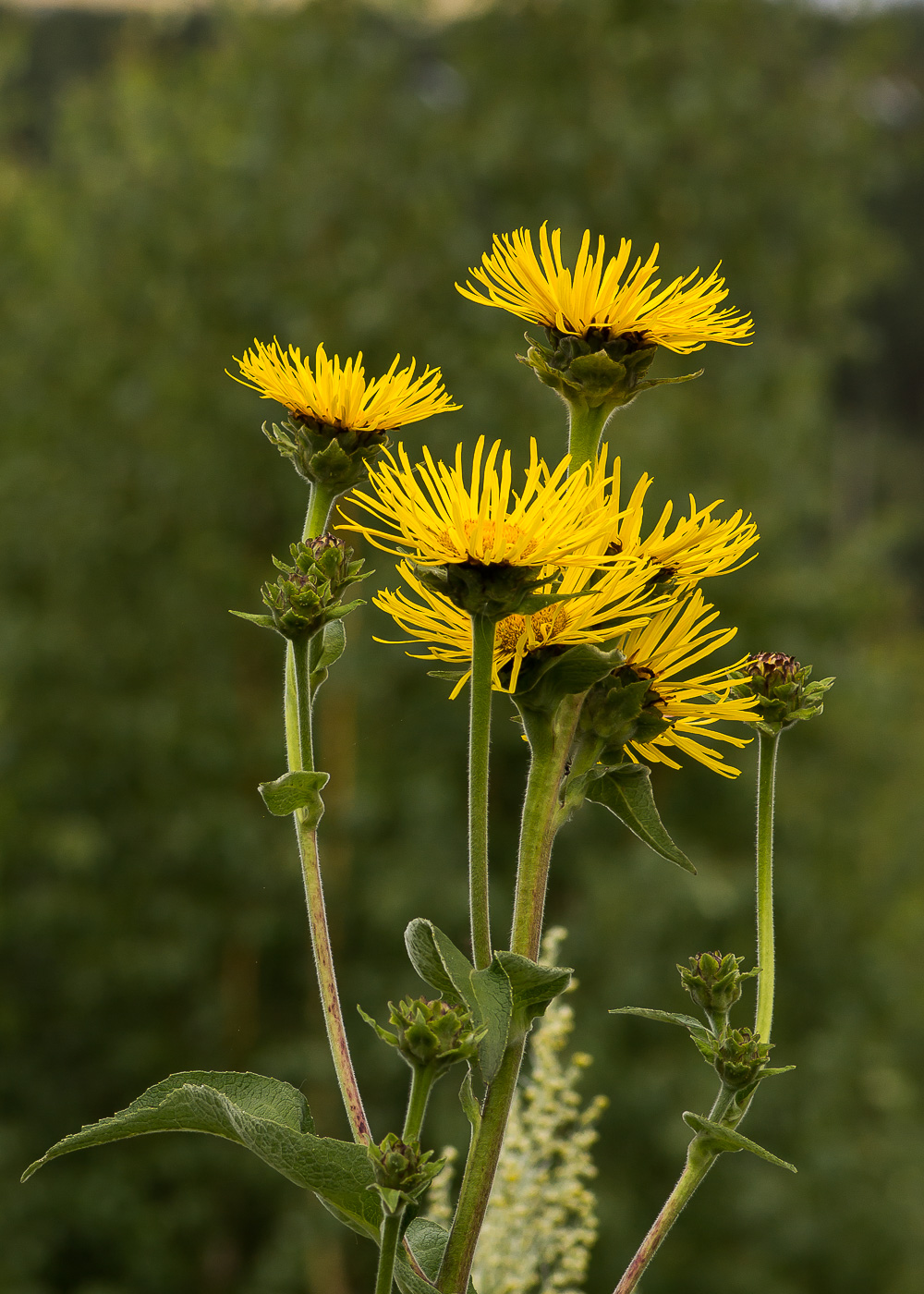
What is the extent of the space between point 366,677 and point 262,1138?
18.6ft

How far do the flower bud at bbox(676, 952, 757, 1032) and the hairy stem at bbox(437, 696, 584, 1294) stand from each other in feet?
0.45

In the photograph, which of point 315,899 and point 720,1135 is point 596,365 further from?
point 720,1135

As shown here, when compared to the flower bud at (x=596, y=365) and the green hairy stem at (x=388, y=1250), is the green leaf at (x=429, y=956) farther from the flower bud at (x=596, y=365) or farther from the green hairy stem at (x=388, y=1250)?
the flower bud at (x=596, y=365)

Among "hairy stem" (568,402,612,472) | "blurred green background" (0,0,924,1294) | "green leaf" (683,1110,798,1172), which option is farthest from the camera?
"blurred green background" (0,0,924,1294)

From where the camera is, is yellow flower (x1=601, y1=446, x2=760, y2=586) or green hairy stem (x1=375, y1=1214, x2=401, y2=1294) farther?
yellow flower (x1=601, y1=446, x2=760, y2=586)

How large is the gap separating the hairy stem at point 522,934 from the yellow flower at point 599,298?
26 centimetres

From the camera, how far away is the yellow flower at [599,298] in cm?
88

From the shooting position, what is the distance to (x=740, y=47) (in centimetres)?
746

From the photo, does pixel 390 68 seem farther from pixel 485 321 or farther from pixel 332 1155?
pixel 332 1155

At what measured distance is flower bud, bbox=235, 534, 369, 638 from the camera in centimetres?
86

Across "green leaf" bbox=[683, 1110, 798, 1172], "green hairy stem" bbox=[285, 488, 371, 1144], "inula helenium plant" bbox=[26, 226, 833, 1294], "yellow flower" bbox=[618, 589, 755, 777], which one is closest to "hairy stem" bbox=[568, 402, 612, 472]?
"inula helenium plant" bbox=[26, 226, 833, 1294]

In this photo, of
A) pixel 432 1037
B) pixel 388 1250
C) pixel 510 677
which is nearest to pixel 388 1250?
pixel 388 1250

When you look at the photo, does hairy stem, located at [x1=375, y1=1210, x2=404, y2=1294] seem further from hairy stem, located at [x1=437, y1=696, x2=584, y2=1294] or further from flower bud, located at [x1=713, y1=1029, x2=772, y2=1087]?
flower bud, located at [x1=713, y1=1029, x2=772, y2=1087]

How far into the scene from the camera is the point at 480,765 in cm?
78
